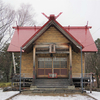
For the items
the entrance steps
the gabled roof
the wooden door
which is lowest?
the entrance steps

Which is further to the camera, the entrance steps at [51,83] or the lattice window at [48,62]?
the lattice window at [48,62]

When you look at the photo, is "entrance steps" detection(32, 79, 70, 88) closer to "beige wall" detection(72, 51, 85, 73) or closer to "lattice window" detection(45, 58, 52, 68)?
"lattice window" detection(45, 58, 52, 68)

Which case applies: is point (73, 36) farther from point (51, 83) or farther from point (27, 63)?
point (27, 63)

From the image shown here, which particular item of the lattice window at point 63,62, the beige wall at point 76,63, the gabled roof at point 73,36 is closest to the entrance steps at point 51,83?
the lattice window at point 63,62

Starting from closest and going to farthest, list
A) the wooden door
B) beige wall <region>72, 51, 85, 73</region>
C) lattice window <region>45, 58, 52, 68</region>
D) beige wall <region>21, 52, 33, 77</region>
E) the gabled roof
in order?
the wooden door
lattice window <region>45, 58, 52, 68</region>
beige wall <region>72, 51, 85, 73</region>
beige wall <region>21, 52, 33, 77</region>
the gabled roof

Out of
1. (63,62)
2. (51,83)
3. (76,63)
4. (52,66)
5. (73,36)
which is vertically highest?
(73,36)

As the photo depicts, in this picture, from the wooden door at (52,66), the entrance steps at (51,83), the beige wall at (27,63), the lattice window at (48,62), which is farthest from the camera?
the beige wall at (27,63)

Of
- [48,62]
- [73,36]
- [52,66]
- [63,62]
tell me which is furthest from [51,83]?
[73,36]

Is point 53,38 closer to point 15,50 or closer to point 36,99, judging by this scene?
point 15,50

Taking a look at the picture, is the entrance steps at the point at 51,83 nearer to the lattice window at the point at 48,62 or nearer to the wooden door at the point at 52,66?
the wooden door at the point at 52,66

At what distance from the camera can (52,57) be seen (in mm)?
14672

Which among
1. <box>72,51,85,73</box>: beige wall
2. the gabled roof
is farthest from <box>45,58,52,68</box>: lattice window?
the gabled roof

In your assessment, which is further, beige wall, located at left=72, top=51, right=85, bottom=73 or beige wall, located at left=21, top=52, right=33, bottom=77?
beige wall, located at left=21, top=52, right=33, bottom=77

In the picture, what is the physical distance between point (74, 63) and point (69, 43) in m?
3.25
